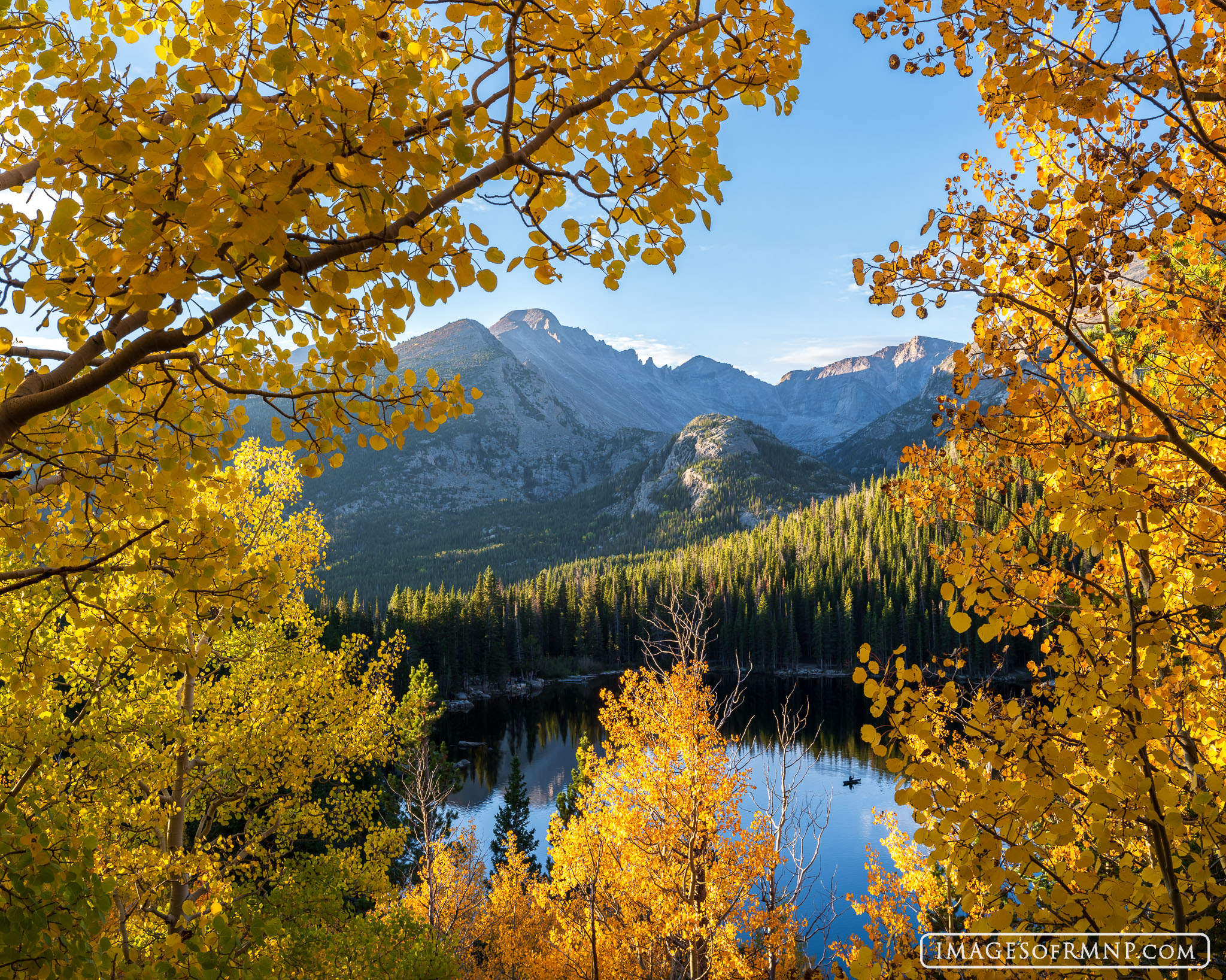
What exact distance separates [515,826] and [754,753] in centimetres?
1101

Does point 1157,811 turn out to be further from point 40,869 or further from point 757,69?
point 40,869

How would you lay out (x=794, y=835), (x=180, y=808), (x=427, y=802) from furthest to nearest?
1. (x=427, y=802)
2. (x=794, y=835)
3. (x=180, y=808)

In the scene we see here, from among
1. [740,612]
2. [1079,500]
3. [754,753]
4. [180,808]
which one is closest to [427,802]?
[180,808]

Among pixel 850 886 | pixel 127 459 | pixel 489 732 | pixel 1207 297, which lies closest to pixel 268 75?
pixel 127 459

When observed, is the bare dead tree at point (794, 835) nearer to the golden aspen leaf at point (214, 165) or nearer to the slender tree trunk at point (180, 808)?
the golden aspen leaf at point (214, 165)

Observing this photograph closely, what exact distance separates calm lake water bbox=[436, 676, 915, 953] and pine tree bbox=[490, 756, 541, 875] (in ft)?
9.09

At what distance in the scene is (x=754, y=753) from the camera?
20578mm

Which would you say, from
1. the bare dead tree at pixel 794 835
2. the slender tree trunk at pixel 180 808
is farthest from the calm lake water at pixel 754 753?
the slender tree trunk at pixel 180 808

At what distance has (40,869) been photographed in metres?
2.63

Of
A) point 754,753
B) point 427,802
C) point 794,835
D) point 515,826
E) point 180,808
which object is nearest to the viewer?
point 180,808

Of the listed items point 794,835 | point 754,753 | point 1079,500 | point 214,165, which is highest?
point 214,165

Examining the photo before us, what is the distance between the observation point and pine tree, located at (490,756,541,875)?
2577cm

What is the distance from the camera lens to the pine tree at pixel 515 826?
2577cm

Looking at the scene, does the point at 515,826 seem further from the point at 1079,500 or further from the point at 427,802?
the point at 1079,500
